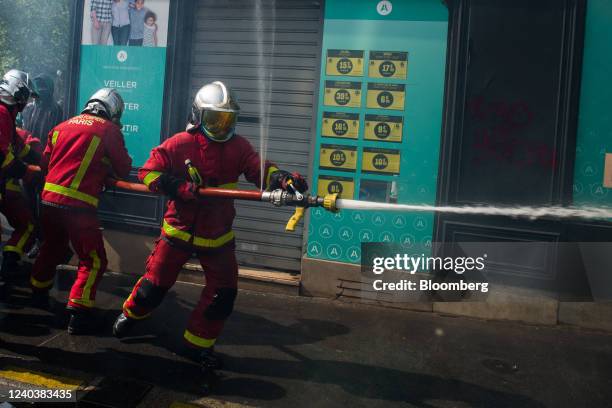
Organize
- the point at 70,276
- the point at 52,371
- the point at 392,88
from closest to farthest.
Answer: the point at 52,371 < the point at 392,88 < the point at 70,276

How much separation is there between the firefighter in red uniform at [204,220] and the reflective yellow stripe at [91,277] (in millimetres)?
698

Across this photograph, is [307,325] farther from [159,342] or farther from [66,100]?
[66,100]

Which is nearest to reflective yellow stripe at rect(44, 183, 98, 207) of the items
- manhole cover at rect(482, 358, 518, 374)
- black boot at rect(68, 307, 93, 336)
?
black boot at rect(68, 307, 93, 336)

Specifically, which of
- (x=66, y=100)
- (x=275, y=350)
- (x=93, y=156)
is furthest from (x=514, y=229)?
(x=66, y=100)

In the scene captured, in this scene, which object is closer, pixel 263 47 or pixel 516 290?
pixel 516 290

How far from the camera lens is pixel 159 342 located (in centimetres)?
504

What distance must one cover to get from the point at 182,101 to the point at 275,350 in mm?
3674

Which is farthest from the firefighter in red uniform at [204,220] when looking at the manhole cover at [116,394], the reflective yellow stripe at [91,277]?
the reflective yellow stripe at [91,277]

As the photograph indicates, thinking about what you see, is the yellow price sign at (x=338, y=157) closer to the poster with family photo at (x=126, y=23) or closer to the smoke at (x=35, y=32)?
the poster with family photo at (x=126, y=23)

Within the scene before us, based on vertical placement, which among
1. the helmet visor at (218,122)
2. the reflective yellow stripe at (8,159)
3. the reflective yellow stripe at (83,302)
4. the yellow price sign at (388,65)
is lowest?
the reflective yellow stripe at (83,302)

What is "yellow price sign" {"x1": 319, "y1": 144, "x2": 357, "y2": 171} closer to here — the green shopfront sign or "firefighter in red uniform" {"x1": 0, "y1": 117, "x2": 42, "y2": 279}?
the green shopfront sign

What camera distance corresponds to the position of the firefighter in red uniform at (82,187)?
5.05m

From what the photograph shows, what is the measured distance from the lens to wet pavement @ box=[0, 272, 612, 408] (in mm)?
4143

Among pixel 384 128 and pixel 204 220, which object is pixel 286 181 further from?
pixel 384 128
